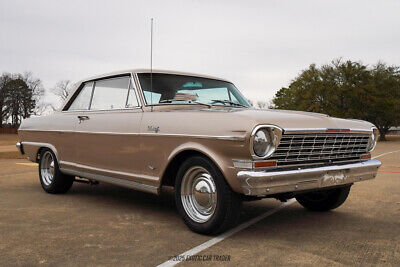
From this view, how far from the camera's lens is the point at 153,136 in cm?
447

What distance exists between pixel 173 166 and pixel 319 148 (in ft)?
5.02

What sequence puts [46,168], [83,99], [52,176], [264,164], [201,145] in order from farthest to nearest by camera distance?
[46,168], [52,176], [83,99], [201,145], [264,164]

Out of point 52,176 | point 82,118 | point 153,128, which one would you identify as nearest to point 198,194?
point 153,128

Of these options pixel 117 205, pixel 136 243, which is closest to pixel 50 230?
pixel 136 243

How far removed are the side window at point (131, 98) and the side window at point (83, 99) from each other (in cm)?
105

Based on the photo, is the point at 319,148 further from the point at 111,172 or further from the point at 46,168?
the point at 46,168

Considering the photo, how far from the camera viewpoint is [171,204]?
5.62 m

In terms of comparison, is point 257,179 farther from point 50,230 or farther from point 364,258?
point 50,230

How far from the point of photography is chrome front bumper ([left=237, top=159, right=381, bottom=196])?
3.50 m

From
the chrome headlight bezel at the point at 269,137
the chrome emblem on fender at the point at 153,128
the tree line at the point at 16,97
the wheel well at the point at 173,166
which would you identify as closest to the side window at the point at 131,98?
the chrome emblem on fender at the point at 153,128

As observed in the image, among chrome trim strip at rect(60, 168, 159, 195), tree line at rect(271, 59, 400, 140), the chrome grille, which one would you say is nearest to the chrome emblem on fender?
chrome trim strip at rect(60, 168, 159, 195)

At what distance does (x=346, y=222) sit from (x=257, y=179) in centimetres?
179

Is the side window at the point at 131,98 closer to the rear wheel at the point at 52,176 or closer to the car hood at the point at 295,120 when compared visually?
the car hood at the point at 295,120

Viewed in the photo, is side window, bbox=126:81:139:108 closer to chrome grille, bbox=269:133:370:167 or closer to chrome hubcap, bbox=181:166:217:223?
chrome hubcap, bbox=181:166:217:223
